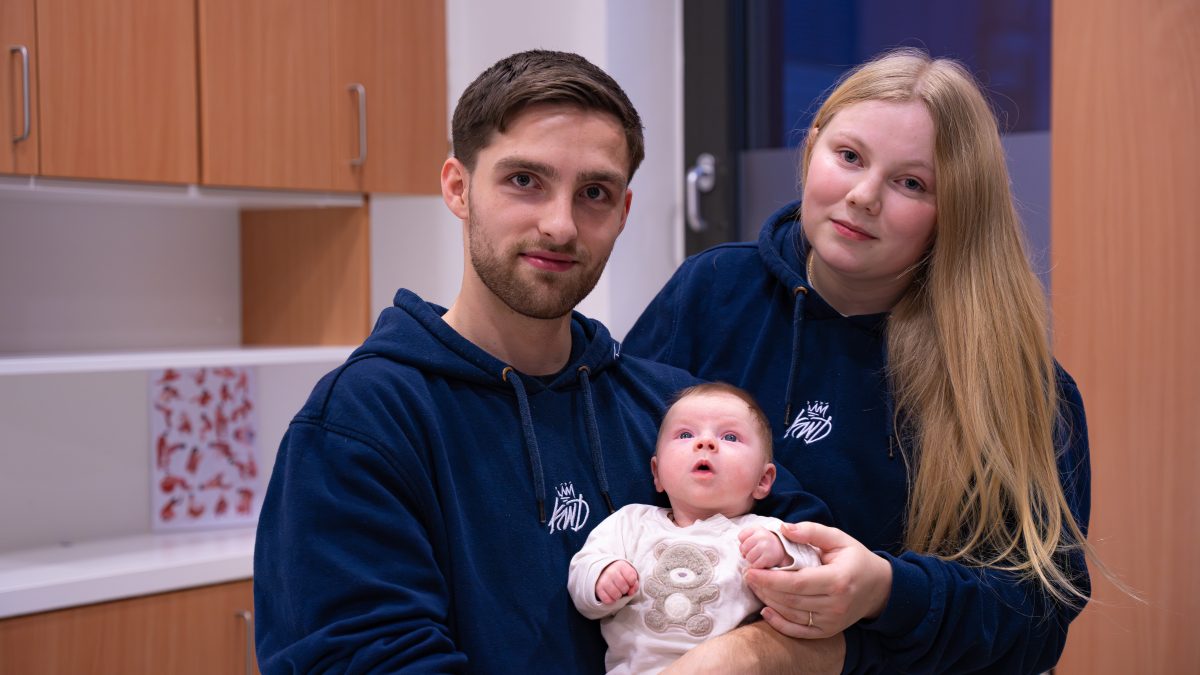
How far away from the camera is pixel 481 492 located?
154 cm

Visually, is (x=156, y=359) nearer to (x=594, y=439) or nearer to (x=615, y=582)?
(x=594, y=439)

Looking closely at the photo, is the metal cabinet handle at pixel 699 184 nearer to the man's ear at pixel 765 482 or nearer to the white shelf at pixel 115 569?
the white shelf at pixel 115 569

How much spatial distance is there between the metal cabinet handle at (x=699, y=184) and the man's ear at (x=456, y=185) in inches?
83.4

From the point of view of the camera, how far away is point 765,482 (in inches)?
69.2

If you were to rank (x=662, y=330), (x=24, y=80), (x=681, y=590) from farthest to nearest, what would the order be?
(x=24, y=80)
(x=662, y=330)
(x=681, y=590)

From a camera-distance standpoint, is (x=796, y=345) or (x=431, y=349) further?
(x=796, y=345)

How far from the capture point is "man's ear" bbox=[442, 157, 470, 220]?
1648 mm

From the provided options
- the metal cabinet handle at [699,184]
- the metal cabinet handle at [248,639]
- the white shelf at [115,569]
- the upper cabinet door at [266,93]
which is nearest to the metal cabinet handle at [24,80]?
the upper cabinet door at [266,93]

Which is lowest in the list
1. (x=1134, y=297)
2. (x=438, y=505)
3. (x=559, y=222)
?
(x=438, y=505)

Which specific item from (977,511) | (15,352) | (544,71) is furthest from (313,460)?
(15,352)

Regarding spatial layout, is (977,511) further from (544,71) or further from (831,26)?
(831,26)

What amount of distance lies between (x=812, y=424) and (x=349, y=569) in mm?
826

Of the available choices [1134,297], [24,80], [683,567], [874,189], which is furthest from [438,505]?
[1134,297]

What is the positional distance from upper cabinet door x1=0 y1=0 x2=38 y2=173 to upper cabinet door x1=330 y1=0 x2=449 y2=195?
69 centimetres
